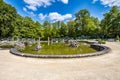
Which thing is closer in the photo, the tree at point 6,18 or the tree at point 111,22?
the tree at point 6,18

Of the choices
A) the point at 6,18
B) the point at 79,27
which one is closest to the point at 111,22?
the point at 79,27

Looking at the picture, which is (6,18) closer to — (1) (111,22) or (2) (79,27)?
(1) (111,22)

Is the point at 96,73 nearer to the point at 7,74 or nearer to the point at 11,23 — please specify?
the point at 7,74

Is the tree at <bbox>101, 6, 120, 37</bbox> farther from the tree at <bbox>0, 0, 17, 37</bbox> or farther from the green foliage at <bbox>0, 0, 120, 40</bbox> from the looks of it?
the tree at <bbox>0, 0, 17, 37</bbox>

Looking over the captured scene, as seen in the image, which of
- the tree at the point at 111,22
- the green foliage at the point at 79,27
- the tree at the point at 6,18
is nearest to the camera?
the tree at the point at 6,18

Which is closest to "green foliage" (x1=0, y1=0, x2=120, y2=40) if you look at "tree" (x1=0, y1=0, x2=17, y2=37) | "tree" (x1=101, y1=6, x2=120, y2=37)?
"tree" (x1=101, y1=6, x2=120, y2=37)

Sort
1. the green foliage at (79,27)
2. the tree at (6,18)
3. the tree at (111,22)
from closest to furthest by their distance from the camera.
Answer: the tree at (6,18)
the tree at (111,22)
the green foliage at (79,27)

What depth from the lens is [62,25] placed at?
1831 inches

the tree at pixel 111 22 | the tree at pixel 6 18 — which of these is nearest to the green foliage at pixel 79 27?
the tree at pixel 111 22

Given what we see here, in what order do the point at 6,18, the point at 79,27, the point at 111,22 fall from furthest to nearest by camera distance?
the point at 79,27 → the point at 111,22 → the point at 6,18

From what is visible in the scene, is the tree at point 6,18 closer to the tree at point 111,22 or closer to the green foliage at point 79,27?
the green foliage at point 79,27

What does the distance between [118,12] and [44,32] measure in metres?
22.8

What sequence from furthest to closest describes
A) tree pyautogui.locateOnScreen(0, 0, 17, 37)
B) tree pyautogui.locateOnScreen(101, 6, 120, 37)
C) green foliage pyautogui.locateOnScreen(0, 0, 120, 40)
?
1. green foliage pyautogui.locateOnScreen(0, 0, 120, 40)
2. tree pyautogui.locateOnScreen(101, 6, 120, 37)
3. tree pyautogui.locateOnScreen(0, 0, 17, 37)

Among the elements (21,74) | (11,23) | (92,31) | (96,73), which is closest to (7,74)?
(21,74)
